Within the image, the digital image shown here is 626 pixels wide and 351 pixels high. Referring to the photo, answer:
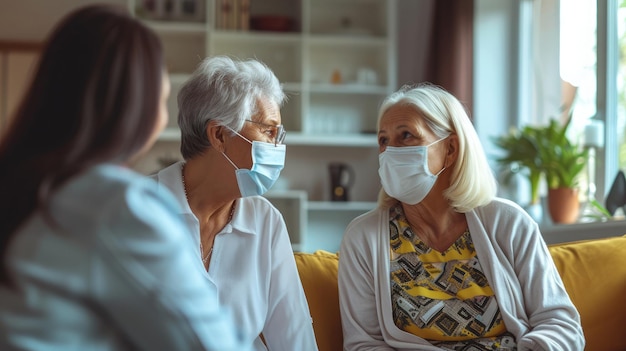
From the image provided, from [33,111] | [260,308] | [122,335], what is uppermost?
[33,111]

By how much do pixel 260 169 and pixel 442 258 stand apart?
53cm

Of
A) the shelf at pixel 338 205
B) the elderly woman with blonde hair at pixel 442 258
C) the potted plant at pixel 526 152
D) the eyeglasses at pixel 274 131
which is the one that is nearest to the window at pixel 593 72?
the potted plant at pixel 526 152

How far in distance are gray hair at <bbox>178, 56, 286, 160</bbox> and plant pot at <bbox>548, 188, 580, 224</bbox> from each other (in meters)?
2.45

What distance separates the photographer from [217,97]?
6.73 feet

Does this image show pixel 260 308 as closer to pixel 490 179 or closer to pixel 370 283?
pixel 370 283

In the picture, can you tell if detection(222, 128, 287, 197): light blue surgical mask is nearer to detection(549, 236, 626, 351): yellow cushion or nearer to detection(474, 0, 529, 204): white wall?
detection(549, 236, 626, 351): yellow cushion

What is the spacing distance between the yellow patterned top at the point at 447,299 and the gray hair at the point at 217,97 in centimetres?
55

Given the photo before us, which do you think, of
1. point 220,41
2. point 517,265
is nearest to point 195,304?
point 517,265

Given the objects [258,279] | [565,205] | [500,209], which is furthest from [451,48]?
[258,279]

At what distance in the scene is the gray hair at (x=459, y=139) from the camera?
219cm

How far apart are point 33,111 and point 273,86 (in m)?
1.14

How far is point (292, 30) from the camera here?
586 cm

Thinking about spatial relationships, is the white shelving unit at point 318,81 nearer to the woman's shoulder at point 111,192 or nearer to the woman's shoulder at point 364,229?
the woman's shoulder at point 364,229

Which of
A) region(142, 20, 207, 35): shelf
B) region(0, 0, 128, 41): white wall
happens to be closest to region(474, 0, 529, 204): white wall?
region(142, 20, 207, 35): shelf
